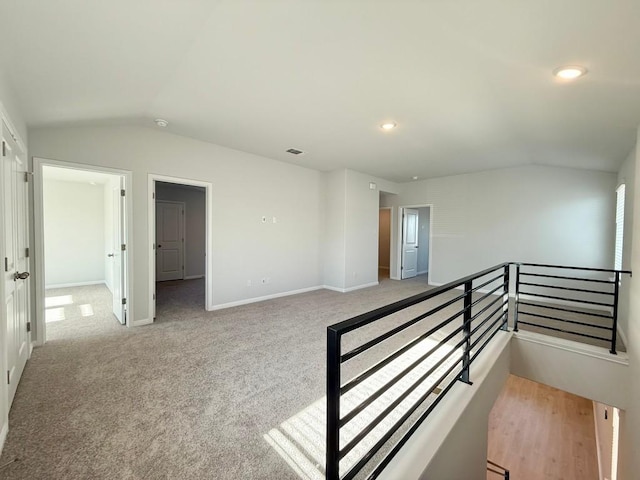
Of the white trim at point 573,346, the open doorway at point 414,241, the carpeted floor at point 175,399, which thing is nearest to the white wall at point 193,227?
the carpeted floor at point 175,399

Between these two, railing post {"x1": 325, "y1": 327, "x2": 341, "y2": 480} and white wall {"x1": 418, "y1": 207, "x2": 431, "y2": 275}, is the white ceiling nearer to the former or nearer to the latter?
railing post {"x1": 325, "y1": 327, "x2": 341, "y2": 480}

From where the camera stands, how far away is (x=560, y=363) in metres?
3.03

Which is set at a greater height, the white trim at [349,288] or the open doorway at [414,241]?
the open doorway at [414,241]

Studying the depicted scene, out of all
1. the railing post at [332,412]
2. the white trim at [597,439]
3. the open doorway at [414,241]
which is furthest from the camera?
the open doorway at [414,241]

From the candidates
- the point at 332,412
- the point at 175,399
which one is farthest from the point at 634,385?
the point at 175,399

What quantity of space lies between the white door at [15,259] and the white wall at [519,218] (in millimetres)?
6751

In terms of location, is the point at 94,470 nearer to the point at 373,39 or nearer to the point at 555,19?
the point at 373,39

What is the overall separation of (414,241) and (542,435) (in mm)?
4673

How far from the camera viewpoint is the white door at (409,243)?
7.42 meters

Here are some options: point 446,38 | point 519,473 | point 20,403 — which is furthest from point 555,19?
point 519,473

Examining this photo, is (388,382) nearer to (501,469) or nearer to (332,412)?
(332,412)

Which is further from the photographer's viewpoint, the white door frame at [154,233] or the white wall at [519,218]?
the white wall at [519,218]

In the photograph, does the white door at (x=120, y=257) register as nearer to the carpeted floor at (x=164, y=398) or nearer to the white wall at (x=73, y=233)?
the carpeted floor at (x=164, y=398)

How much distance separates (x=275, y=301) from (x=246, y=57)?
12.5ft
